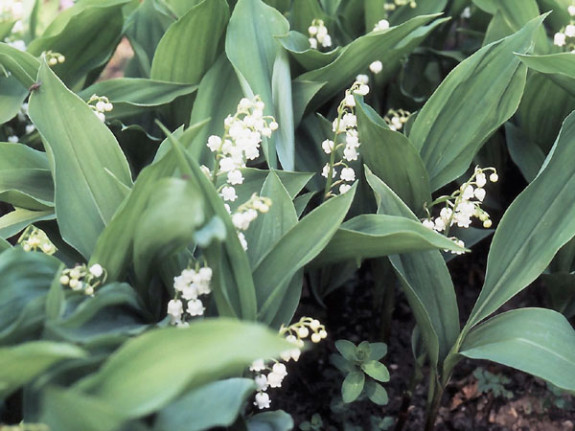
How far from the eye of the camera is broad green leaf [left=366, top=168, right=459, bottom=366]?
1.54 meters

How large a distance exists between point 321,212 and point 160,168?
1.03 feet

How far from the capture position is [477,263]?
2299 mm

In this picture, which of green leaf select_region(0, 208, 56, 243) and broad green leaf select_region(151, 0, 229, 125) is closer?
green leaf select_region(0, 208, 56, 243)

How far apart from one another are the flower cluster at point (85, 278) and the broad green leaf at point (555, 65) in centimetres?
100

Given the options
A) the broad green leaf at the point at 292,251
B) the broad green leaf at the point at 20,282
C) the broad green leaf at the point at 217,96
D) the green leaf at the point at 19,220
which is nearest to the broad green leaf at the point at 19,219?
the green leaf at the point at 19,220

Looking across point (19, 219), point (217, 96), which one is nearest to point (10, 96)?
point (19, 219)

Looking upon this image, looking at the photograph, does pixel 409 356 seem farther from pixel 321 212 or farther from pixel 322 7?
pixel 322 7

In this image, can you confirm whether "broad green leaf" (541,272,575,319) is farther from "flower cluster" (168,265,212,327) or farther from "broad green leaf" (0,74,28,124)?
"broad green leaf" (0,74,28,124)

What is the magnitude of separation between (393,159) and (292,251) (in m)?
0.41

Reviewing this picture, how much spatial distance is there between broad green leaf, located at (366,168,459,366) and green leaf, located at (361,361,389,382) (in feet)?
0.34

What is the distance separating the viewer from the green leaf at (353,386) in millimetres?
1547

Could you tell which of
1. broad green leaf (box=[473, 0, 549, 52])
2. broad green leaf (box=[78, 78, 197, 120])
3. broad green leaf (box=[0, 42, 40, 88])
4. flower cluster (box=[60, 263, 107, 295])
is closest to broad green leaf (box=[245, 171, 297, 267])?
flower cluster (box=[60, 263, 107, 295])

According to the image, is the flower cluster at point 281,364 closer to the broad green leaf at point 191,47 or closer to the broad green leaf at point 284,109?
the broad green leaf at point 284,109

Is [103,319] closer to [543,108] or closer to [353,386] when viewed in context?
[353,386]
